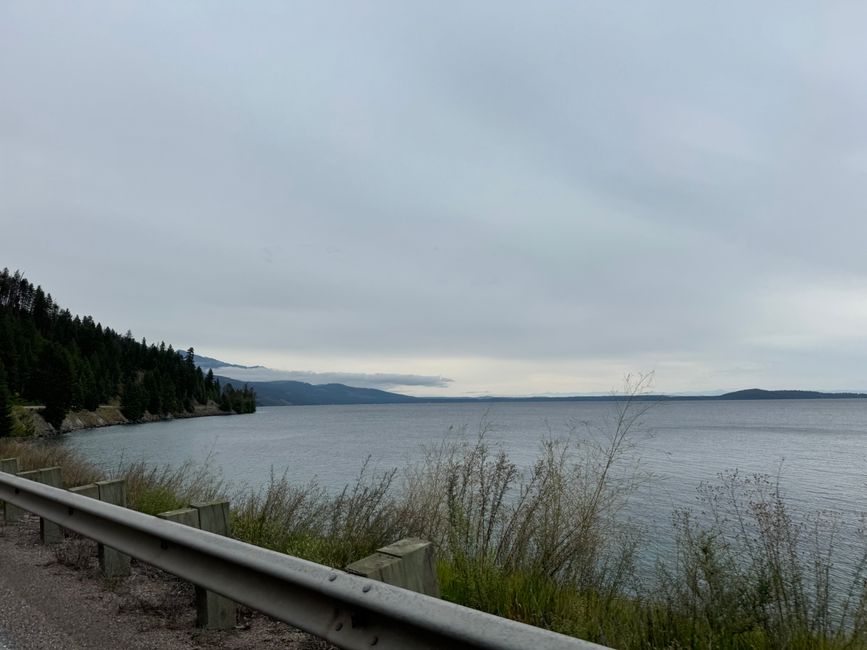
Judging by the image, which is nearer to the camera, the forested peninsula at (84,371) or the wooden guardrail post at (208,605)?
the wooden guardrail post at (208,605)

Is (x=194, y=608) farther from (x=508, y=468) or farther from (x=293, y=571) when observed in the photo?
(x=508, y=468)

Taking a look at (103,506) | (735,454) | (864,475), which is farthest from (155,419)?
(103,506)

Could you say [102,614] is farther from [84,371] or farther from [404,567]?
[84,371]

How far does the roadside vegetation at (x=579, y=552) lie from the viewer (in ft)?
11.7

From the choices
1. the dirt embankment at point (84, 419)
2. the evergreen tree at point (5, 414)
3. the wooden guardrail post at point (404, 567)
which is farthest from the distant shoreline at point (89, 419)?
the wooden guardrail post at point (404, 567)

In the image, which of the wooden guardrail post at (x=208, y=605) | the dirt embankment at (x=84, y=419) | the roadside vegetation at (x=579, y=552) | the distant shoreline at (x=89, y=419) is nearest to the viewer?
the wooden guardrail post at (x=208, y=605)

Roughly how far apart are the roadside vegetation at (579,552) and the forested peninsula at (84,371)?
47517mm

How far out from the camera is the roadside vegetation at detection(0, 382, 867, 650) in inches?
141

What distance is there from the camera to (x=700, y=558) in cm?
401

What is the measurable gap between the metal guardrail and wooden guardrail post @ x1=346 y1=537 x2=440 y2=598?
8cm

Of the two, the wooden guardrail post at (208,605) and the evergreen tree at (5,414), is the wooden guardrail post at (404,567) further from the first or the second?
the evergreen tree at (5,414)

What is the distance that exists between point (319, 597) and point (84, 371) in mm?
105580

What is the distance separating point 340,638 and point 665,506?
Answer: 13.5m

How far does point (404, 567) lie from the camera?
2.58m
